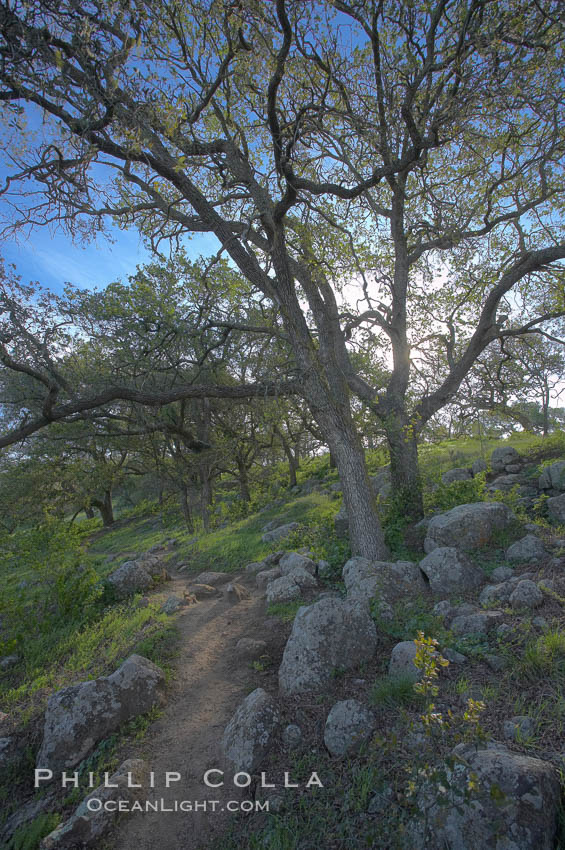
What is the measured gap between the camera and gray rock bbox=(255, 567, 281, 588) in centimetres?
796

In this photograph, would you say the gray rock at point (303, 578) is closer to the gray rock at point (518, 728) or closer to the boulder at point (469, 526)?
the boulder at point (469, 526)

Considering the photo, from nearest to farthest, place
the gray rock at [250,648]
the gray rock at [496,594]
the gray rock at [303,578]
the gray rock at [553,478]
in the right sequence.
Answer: the gray rock at [496,594]
the gray rock at [250,648]
the gray rock at [303,578]
the gray rock at [553,478]

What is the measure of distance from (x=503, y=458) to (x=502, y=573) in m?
6.85

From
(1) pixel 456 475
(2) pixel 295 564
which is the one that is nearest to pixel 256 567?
(2) pixel 295 564

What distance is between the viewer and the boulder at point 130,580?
841 centimetres

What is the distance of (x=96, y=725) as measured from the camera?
4.07 metres

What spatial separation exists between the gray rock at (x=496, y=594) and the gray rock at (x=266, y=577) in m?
4.00

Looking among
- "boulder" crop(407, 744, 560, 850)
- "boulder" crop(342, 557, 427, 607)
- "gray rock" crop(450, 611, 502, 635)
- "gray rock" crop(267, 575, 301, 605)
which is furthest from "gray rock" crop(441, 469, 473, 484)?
"boulder" crop(407, 744, 560, 850)

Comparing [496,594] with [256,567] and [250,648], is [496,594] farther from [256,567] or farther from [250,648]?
[256,567]

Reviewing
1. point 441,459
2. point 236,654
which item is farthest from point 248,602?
point 441,459

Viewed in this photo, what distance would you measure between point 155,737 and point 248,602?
3.30 m

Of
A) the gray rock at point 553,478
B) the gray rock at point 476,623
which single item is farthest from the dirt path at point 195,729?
the gray rock at point 553,478

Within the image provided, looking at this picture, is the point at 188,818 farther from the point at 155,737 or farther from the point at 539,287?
the point at 539,287

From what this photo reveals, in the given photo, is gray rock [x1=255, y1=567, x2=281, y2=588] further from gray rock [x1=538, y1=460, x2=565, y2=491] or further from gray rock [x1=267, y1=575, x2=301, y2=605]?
gray rock [x1=538, y1=460, x2=565, y2=491]
